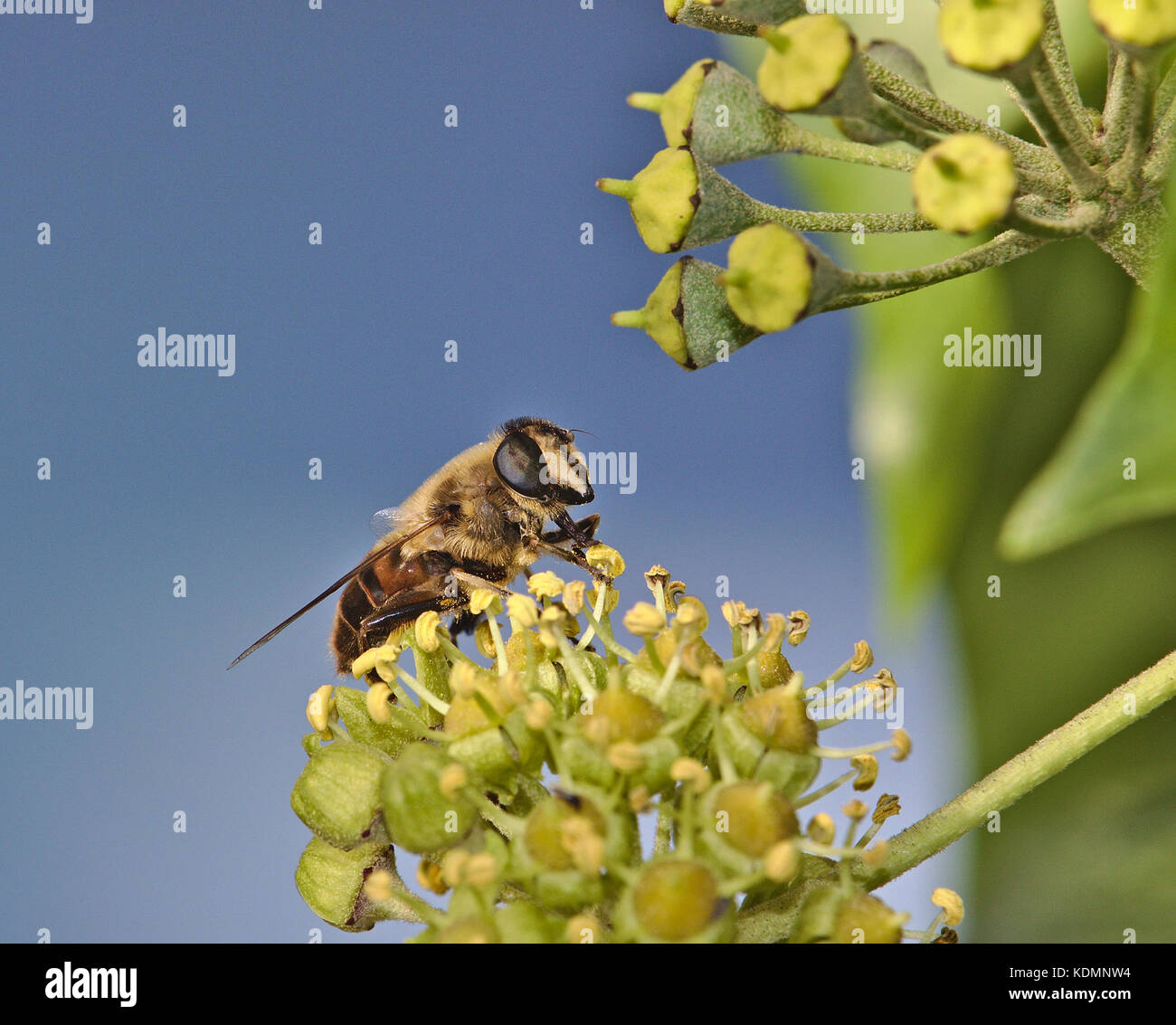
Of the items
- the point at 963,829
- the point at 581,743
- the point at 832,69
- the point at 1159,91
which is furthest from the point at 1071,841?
the point at 832,69

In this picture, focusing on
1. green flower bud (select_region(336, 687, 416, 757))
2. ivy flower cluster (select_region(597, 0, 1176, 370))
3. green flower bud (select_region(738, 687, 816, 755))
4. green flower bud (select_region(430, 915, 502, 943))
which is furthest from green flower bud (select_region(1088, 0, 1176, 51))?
green flower bud (select_region(336, 687, 416, 757))

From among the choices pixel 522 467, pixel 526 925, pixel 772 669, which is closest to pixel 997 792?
pixel 772 669

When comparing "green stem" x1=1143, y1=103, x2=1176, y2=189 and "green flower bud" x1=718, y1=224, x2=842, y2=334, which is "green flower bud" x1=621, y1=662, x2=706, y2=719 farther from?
"green stem" x1=1143, y1=103, x2=1176, y2=189

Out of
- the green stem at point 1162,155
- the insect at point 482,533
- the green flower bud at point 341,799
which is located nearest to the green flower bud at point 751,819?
A: the green flower bud at point 341,799

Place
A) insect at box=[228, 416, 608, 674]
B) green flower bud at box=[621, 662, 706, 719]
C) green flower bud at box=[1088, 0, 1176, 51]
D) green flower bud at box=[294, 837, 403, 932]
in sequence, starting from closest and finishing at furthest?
green flower bud at box=[1088, 0, 1176, 51]
green flower bud at box=[621, 662, 706, 719]
green flower bud at box=[294, 837, 403, 932]
insect at box=[228, 416, 608, 674]

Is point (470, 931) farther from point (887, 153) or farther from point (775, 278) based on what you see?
point (887, 153)

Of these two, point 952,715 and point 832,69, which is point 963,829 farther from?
point 952,715

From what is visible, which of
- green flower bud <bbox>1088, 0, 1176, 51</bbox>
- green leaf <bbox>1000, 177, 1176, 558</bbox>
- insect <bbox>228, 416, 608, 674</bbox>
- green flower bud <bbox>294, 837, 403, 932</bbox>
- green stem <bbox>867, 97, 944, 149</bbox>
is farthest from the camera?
insect <bbox>228, 416, 608, 674</bbox>
